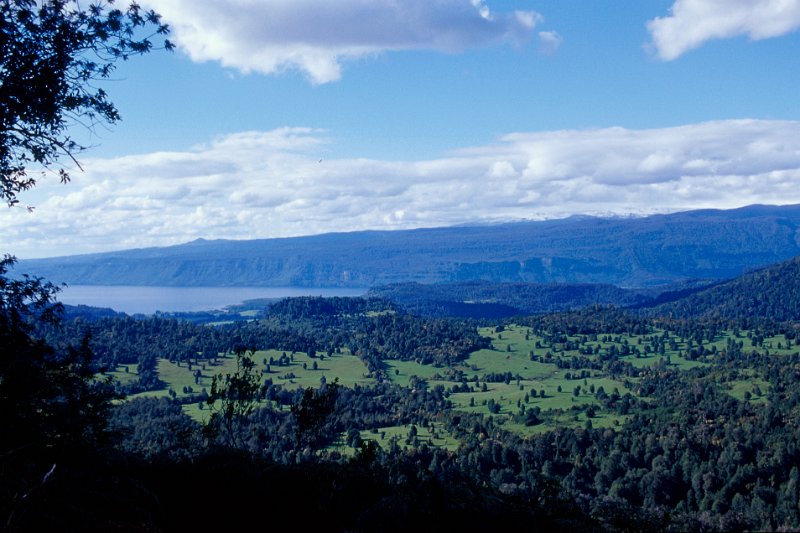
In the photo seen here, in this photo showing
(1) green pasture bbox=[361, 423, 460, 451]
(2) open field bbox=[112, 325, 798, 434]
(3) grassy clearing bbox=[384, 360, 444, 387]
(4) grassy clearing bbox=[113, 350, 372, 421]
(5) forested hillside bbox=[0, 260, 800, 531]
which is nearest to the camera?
(5) forested hillside bbox=[0, 260, 800, 531]

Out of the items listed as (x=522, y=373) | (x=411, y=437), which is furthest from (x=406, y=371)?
(x=411, y=437)

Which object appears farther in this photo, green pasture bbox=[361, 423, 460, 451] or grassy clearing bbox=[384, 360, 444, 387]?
grassy clearing bbox=[384, 360, 444, 387]

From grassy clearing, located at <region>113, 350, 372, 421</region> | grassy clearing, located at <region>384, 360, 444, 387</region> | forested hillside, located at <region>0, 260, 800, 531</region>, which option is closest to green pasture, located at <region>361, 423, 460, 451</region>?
forested hillside, located at <region>0, 260, 800, 531</region>

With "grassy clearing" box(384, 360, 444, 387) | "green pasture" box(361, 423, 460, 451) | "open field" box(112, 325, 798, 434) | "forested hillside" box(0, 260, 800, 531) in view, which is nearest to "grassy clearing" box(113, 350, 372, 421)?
"open field" box(112, 325, 798, 434)

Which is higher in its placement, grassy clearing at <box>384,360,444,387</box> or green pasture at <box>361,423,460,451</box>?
green pasture at <box>361,423,460,451</box>

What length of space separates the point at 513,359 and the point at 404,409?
2204 inches


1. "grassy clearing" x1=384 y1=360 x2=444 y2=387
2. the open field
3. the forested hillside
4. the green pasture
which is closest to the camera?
the forested hillside

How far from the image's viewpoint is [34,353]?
15398 millimetres

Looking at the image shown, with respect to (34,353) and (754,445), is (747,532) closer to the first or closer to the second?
(34,353)

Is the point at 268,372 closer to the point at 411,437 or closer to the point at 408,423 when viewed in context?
the point at 408,423

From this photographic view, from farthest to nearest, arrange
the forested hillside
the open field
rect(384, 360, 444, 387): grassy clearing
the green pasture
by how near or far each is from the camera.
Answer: rect(384, 360, 444, 387): grassy clearing < the open field < the green pasture < the forested hillside

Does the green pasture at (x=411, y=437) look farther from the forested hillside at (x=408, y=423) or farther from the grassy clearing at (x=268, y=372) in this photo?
the grassy clearing at (x=268, y=372)

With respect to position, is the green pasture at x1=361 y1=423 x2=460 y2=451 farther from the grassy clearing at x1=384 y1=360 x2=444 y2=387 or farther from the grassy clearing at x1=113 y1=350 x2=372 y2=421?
the grassy clearing at x1=384 y1=360 x2=444 y2=387

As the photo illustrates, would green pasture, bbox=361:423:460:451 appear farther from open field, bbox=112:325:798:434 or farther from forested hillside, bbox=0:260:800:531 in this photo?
open field, bbox=112:325:798:434
